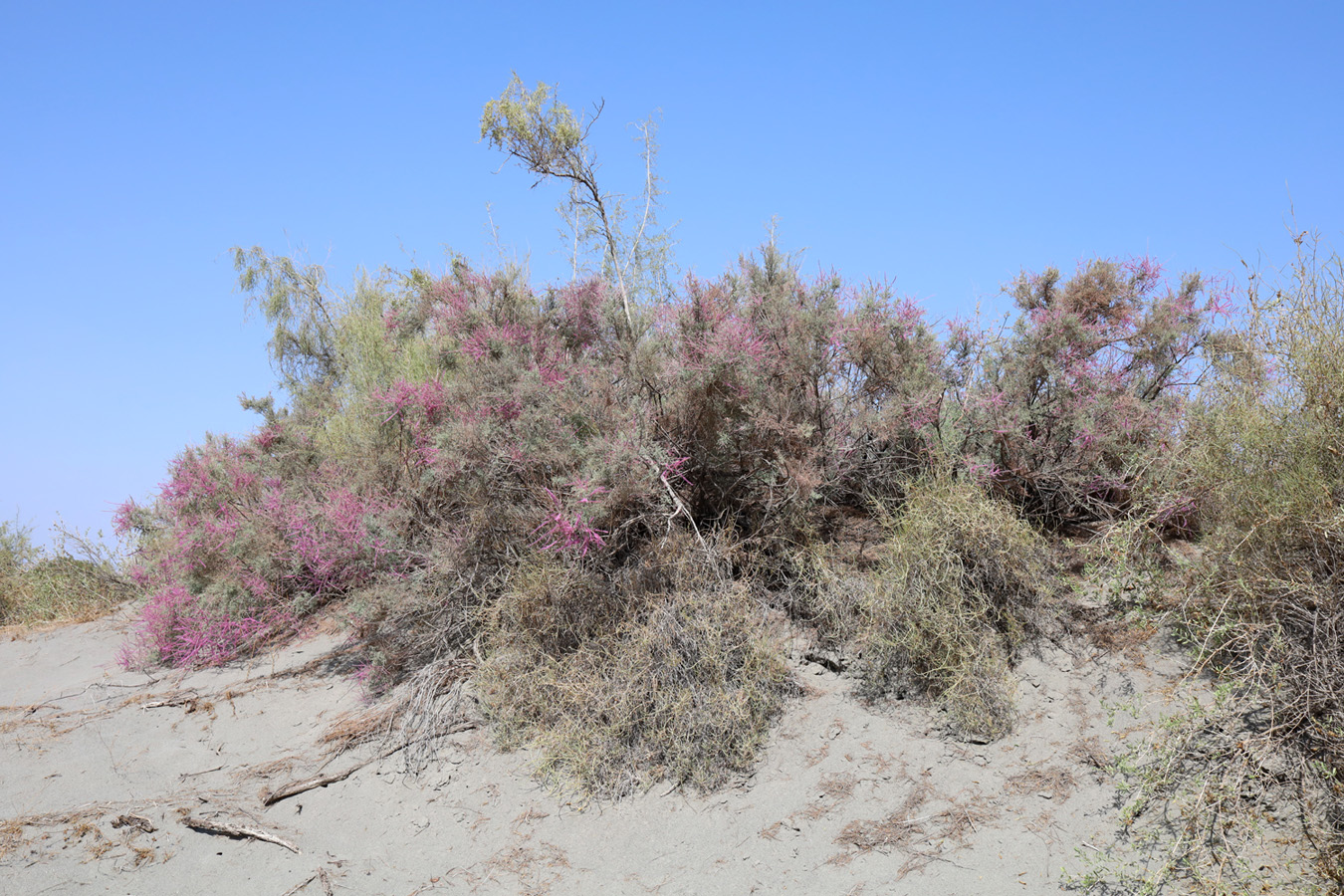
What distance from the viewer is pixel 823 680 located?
5.82m

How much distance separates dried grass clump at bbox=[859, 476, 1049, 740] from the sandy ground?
10.0 inches

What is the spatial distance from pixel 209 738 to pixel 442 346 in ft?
14.0

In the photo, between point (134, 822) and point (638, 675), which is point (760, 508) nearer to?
point (638, 675)

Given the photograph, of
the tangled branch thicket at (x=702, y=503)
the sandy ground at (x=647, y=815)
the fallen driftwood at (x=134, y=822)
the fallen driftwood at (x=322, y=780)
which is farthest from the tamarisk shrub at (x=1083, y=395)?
the fallen driftwood at (x=134, y=822)

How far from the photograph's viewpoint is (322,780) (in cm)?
569

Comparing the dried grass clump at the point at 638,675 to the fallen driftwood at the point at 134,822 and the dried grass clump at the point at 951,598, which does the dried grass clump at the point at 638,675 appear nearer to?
the dried grass clump at the point at 951,598

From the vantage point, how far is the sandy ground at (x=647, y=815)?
14.2 feet

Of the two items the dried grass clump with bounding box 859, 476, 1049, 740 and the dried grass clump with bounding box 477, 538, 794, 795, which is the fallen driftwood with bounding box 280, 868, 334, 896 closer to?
the dried grass clump with bounding box 477, 538, 794, 795

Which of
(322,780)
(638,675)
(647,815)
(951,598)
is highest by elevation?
(951,598)

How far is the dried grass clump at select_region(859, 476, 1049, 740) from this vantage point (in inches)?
213

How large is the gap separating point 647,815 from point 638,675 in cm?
94

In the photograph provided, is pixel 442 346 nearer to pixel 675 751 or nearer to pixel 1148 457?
pixel 675 751

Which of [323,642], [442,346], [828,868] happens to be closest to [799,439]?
[828,868]

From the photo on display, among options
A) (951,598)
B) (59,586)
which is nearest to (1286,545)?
(951,598)
